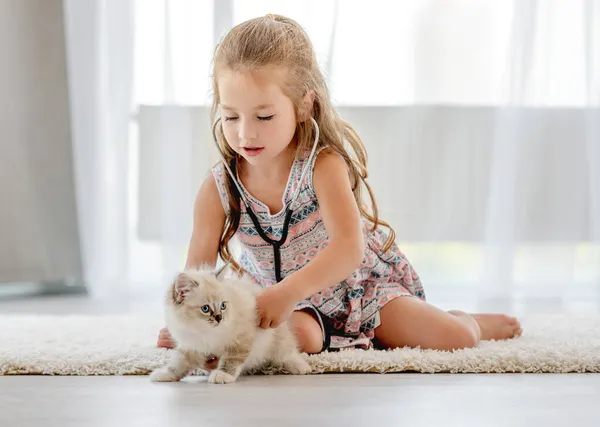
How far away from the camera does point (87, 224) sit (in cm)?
261

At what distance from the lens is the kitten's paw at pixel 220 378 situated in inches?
50.3

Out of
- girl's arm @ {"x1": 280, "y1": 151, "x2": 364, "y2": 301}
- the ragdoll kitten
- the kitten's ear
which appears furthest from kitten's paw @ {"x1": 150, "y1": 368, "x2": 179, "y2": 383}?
girl's arm @ {"x1": 280, "y1": 151, "x2": 364, "y2": 301}

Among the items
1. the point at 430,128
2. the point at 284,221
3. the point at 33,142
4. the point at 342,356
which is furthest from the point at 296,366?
the point at 33,142

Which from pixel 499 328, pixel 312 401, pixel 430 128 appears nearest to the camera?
pixel 312 401

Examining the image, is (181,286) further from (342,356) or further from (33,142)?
(33,142)

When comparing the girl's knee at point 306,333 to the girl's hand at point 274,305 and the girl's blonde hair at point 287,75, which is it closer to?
A: the girl's hand at point 274,305

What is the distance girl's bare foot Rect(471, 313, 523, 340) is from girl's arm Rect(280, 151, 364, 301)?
15.2 inches

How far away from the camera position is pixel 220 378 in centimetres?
128

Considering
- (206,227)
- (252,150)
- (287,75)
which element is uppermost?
(287,75)

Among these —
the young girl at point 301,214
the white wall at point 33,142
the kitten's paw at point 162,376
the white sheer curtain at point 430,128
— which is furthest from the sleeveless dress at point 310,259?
the white wall at point 33,142

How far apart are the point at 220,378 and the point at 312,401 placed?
0.65 ft

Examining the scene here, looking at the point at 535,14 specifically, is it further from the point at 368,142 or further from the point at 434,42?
the point at 368,142

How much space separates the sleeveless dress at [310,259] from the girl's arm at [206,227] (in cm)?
2

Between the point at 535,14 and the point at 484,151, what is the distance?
440 mm
